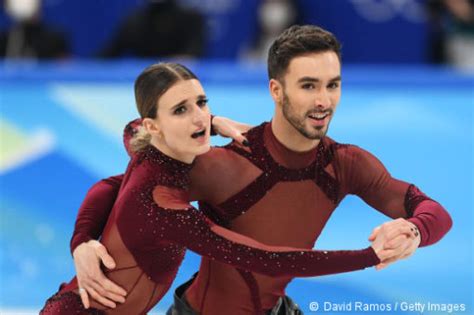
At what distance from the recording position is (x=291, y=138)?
3221 millimetres

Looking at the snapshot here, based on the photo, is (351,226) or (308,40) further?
(351,226)

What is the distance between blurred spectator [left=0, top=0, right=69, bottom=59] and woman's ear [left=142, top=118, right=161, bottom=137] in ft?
13.9

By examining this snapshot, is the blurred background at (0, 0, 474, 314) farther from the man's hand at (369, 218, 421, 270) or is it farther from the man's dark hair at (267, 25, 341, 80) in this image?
the man's dark hair at (267, 25, 341, 80)

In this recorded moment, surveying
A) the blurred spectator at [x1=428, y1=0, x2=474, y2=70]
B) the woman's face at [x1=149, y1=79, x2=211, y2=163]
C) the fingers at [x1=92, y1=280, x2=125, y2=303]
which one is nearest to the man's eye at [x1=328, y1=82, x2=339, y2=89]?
the woman's face at [x1=149, y1=79, x2=211, y2=163]

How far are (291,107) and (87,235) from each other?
2.77 feet

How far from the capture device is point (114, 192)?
3404 mm

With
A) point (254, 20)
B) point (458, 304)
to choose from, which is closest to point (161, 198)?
Answer: point (458, 304)

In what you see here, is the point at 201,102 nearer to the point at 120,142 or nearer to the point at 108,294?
the point at 108,294

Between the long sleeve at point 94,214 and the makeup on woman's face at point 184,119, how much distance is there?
0.39 m

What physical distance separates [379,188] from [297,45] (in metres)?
0.58

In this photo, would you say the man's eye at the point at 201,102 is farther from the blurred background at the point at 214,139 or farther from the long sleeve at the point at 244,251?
the blurred background at the point at 214,139

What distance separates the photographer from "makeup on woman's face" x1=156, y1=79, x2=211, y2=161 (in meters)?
3.10

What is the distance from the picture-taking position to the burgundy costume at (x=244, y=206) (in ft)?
10.3

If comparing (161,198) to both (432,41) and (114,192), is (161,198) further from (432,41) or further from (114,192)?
(432,41)
